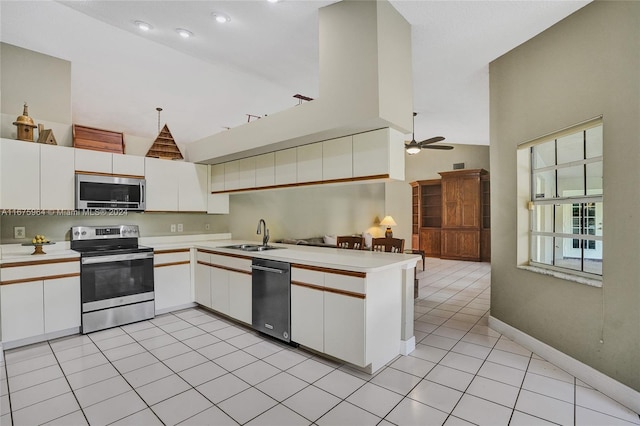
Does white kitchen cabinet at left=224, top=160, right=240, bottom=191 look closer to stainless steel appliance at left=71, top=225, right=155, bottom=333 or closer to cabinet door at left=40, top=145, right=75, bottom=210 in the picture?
stainless steel appliance at left=71, top=225, right=155, bottom=333

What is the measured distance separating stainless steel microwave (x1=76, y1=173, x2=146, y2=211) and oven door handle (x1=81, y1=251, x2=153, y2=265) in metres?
0.60

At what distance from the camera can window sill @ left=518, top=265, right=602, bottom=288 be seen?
7.59 ft

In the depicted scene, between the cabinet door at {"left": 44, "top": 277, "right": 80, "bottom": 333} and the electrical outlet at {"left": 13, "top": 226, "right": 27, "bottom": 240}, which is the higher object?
the electrical outlet at {"left": 13, "top": 226, "right": 27, "bottom": 240}

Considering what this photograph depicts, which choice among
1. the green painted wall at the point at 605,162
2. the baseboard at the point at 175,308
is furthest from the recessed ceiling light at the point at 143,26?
the green painted wall at the point at 605,162

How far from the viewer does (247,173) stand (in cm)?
411

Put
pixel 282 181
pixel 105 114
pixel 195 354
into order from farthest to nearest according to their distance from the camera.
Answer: pixel 105 114 < pixel 282 181 < pixel 195 354

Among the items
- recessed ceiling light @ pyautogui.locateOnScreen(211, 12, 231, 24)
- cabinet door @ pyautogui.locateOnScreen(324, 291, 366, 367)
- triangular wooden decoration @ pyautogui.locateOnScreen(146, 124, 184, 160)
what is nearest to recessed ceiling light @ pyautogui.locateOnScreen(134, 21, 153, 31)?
recessed ceiling light @ pyautogui.locateOnScreen(211, 12, 231, 24)

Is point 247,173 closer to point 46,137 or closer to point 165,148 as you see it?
point 165,148

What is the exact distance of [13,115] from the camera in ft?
10.9

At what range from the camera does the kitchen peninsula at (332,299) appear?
238 centimetres

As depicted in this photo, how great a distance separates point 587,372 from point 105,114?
7.21m

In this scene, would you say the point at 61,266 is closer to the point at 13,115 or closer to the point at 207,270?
the point at 207,270

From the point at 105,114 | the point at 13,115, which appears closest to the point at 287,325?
the point at 13,115

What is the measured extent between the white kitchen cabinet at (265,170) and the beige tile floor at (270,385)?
181 centimetres
